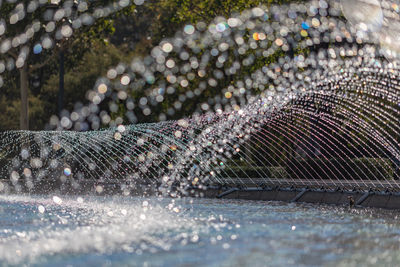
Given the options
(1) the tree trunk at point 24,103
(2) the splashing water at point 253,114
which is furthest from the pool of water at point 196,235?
(1) the tree trunk at point 24,103

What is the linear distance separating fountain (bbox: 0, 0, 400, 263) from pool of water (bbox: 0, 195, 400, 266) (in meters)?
5.55

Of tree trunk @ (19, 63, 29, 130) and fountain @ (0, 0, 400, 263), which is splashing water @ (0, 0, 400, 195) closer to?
→ fountain @ (0, 0, 400, 263)

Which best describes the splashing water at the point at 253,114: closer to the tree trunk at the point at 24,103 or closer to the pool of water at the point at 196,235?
the tree trunk at the point at 24,103

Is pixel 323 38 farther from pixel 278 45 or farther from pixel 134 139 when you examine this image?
pixel 134 139

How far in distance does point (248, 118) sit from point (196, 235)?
1657cm

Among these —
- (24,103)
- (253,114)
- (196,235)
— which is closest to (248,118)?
(253,114)

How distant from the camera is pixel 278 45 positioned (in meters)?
37.1

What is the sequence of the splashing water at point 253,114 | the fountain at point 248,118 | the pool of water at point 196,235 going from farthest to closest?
the splashing water at point 253,114 → the fountain at point 248,118 → the pool of water at point 196,235

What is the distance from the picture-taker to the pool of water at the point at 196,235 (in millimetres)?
8555

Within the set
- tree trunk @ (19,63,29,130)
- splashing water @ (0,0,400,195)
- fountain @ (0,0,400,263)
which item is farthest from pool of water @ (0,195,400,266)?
tree trunk @ (19,63,29,130)

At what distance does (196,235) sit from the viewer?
10898 mm

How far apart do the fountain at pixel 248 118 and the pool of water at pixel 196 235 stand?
18.2 ft

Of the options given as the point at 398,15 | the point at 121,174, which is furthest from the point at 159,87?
the point at 398,15

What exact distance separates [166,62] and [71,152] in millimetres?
10893
